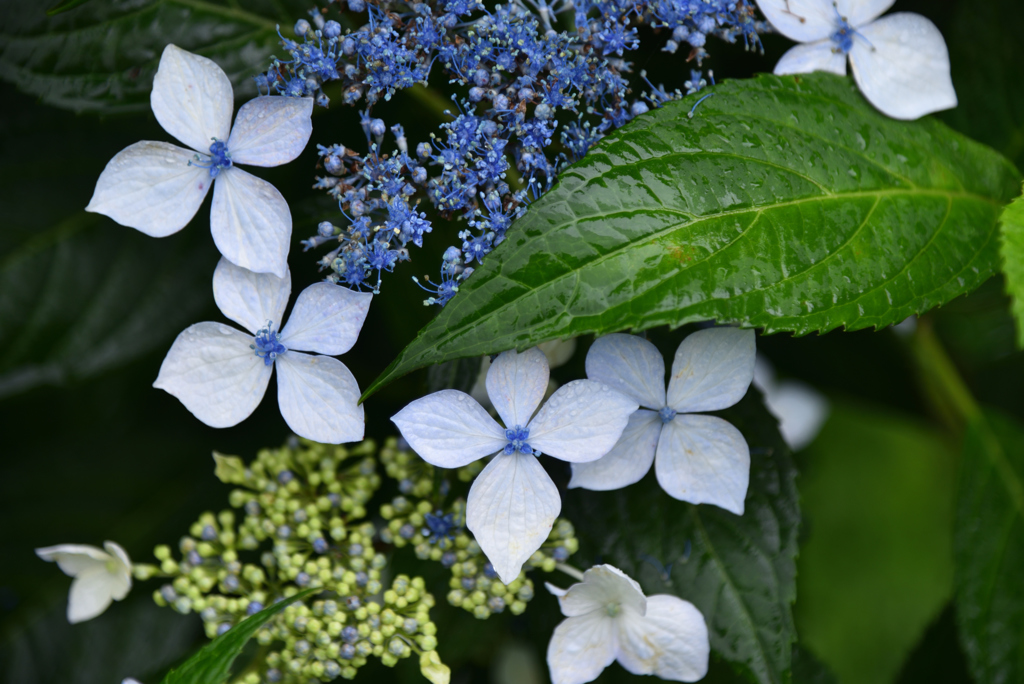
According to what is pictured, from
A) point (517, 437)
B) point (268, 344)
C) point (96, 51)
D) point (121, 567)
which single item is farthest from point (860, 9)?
point (121, 567)

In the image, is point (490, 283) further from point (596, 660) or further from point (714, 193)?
point (596, 660)

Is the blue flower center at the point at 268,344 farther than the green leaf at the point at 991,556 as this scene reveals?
No

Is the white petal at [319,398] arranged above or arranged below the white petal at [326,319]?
below

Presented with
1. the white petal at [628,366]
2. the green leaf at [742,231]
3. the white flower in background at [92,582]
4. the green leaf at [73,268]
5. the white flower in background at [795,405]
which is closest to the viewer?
the green leaf at [742,231]

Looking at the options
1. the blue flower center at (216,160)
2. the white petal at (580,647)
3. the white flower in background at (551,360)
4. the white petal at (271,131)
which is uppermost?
the white petal at (271,131)

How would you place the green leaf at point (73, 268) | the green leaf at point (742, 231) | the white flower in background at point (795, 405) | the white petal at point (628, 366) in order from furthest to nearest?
the white flower in background at point (795, 405), the green leaf at point (73, 268), the white petal at point (628, 366), the green leaf at point (742, 231)

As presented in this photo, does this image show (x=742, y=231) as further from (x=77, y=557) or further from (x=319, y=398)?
(x=77, y=557)

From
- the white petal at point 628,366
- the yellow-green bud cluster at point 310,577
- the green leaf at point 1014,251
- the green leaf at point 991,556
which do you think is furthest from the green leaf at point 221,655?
the green leaf at point 991,556

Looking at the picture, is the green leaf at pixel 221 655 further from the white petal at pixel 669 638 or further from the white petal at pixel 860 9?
the white petal at pixel 860 9

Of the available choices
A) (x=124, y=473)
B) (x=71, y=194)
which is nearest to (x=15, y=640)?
(x=124, y=473)
